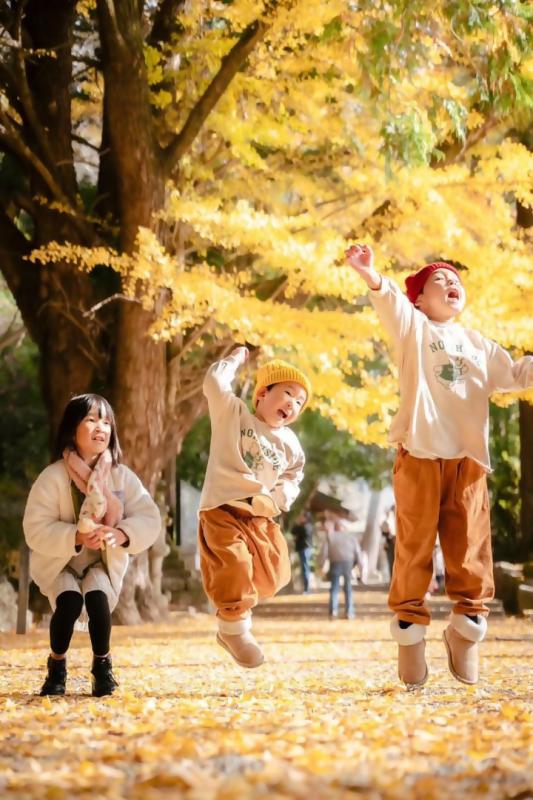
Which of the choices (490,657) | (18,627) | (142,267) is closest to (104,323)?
(142,267)

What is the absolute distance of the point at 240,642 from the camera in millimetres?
4949

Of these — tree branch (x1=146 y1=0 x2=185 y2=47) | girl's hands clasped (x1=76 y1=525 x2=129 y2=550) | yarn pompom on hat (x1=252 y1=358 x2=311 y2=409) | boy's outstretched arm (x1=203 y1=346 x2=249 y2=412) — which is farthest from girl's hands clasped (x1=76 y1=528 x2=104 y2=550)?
tree branch (x1=146 y1=0 x2=185 y2=47)

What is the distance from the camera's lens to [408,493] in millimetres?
4898

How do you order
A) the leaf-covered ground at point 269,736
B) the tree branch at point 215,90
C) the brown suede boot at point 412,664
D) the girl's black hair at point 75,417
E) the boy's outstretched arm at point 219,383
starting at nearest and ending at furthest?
the leaf-covered ground at point 269,736 < the brown suede boot at point 412,664 < the girl's black hair at point 75,417 < the boy's outstretched arm at point 219,383 < the tree branch at point 215,90

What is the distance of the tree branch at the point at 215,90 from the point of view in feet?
30.1

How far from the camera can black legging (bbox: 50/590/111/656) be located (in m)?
4.77

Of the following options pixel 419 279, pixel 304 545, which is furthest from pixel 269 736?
pixel 304 545

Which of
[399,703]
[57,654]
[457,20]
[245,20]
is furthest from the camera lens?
[245,20]

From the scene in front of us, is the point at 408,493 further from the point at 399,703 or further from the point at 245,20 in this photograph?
the point at 245,20

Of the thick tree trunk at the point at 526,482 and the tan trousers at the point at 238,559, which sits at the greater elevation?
the thick tree trunk at the point at 526,482

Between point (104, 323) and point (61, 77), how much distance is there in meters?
2.44

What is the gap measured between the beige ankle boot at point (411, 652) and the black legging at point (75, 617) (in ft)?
3.86

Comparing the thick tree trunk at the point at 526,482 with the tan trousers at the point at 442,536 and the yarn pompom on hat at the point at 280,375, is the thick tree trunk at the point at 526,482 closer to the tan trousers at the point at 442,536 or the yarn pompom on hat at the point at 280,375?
the yarn pompom on hat at the point at 280,375

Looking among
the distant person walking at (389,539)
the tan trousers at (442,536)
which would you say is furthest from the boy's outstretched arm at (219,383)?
the distant person walking at (389,539)
